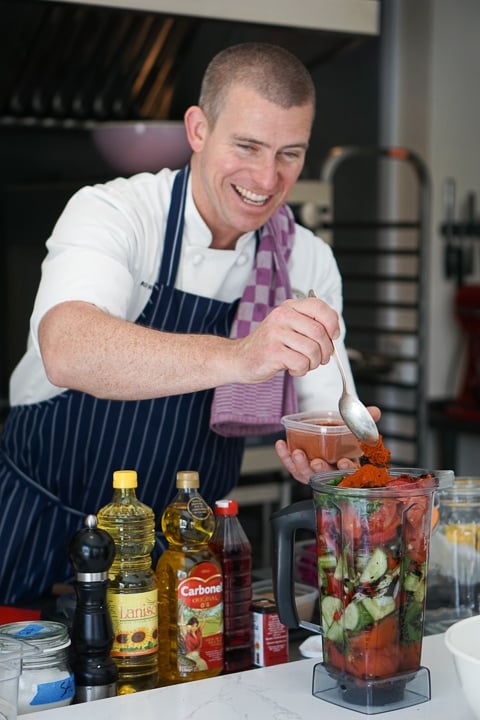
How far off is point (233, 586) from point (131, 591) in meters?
0.17

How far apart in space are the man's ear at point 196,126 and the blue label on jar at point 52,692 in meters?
0.99

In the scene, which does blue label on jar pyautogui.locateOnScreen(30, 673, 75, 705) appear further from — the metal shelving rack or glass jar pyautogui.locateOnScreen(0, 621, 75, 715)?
the metal shelving rack

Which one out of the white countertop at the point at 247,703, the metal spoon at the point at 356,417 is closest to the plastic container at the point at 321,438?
the metal spoon at the point at 356,417

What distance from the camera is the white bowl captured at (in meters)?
1.10

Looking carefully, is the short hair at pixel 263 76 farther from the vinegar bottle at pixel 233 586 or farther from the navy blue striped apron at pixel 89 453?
the vinegar bottle at pixel 233 586

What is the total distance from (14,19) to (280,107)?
68.8 inches

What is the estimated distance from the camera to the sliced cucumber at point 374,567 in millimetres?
1188

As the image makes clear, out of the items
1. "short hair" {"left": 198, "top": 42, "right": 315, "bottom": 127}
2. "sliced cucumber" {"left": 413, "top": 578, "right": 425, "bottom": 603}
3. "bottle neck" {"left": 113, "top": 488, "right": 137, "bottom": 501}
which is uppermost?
"short hair" {"left": 198, "top": 42, "right": 315, "bottom": 127}

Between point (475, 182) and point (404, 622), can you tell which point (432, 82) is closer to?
point (475, 182)

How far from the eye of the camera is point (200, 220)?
190cm

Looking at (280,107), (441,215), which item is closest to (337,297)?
(280,107)

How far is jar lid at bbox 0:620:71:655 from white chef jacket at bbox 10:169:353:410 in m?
0.50

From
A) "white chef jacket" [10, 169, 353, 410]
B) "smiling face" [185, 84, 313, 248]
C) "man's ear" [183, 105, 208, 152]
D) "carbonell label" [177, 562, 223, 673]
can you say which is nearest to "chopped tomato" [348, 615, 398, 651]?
"carbonell label" [177, 562, 223, 673]

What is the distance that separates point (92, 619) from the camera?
1261 mm
